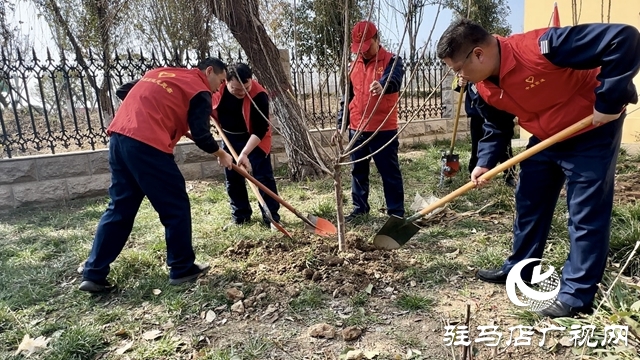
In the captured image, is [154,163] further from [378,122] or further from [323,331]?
[378,122]

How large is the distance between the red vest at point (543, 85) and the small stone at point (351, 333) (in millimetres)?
1428

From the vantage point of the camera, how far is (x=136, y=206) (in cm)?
296

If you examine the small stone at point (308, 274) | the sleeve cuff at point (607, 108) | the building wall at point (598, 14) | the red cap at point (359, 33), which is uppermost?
the building wall at point (598, 14)

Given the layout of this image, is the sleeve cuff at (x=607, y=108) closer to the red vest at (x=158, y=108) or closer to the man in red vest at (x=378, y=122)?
the man in red vest at (x=378, y=122)

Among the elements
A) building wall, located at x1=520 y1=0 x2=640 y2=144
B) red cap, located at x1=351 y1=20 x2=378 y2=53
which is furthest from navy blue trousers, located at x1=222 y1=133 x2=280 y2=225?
building wall, located at x1=520 y1=0 x2=640 y2=144

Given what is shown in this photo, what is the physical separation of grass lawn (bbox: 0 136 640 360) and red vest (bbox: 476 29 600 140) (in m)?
0.85

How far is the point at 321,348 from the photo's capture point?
220cm

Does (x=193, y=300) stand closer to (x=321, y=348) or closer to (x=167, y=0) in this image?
(x=321, y=348)

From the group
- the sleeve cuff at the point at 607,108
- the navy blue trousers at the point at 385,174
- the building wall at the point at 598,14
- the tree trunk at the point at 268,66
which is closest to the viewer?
the sleeve cuff at the point at 607,108

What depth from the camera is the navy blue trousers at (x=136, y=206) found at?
2.82 m

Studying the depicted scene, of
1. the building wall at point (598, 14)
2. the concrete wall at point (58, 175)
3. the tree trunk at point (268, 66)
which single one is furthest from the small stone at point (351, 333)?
the building wall at point (598, 14)

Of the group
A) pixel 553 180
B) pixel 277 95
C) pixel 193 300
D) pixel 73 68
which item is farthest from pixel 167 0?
pixel 553 180

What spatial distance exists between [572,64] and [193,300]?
95.7 inches

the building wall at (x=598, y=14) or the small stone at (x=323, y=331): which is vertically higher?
the building wall at (x=598, y=14)
